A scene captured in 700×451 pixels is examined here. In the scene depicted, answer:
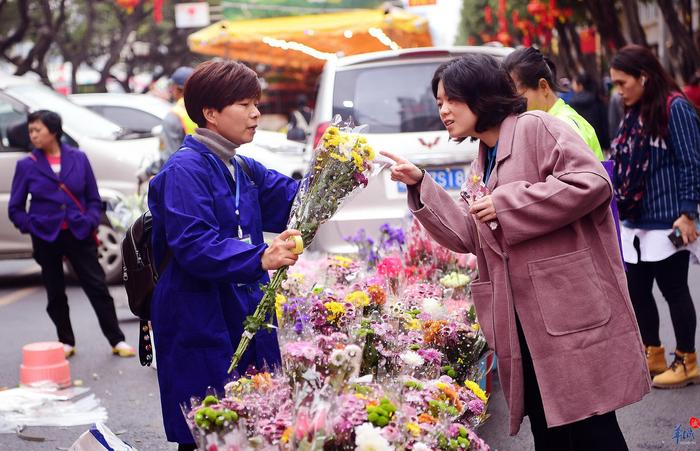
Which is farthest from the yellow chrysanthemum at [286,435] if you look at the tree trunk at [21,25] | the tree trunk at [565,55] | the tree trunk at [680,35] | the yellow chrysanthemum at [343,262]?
the tree trunk at [565,55]

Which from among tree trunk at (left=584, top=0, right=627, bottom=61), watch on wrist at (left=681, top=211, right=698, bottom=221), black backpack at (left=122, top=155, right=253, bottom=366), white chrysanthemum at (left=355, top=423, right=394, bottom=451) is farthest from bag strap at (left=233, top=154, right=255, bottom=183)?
tree trunk at (left=584, top=0, right=627, bottom=61)

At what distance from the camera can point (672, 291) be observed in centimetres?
610

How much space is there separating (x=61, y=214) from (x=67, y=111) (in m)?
4.02

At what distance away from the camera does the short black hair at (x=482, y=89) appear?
137 inches

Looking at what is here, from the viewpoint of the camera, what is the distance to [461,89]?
3500 millimetres

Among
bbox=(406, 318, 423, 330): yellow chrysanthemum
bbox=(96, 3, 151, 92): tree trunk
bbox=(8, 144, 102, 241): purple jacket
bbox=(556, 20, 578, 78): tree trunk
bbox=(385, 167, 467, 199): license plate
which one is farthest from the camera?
bbox=(556, 20, 578, 78): tree trunk

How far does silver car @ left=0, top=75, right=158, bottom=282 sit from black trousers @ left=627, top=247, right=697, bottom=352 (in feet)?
18.4

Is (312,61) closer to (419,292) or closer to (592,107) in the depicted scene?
(592,107)

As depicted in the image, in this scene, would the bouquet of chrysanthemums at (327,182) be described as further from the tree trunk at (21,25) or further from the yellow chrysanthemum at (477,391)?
the tree trunk at (21,25)

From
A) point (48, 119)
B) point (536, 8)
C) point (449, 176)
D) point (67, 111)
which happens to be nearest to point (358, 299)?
point (449, 176)

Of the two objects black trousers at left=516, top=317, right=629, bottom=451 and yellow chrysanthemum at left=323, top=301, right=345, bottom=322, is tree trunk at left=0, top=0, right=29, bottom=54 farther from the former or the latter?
black trousers at left=516, top=317, right=629, bottom=451

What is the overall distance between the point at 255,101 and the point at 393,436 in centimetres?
140

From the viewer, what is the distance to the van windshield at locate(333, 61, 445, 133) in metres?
7.96

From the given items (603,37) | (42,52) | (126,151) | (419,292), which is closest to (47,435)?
(419,292)
